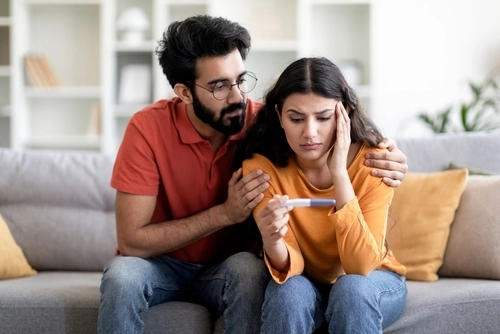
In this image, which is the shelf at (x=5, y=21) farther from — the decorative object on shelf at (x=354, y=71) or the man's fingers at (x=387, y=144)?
the man's fingers at (x=387, y=144)

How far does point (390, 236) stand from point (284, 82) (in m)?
0.75

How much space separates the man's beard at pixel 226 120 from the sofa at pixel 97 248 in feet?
1.76

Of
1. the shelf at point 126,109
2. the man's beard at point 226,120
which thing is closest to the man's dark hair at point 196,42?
the man's beard at point 226,120

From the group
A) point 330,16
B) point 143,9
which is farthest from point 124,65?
point 330,16

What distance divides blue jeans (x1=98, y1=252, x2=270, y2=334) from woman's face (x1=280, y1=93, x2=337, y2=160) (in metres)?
0.35

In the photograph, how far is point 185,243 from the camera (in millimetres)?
2059

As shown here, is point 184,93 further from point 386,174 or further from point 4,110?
point 4,110

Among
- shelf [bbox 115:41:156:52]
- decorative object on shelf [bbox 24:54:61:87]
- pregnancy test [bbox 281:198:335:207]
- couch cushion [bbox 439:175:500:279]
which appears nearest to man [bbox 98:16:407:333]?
pregnancy test [bbox 281:198:335:207]

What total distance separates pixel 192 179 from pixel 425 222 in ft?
2.60

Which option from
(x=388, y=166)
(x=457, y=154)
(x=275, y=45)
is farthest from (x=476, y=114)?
(x=388, y=166)

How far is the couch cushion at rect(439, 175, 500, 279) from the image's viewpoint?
2227 mm

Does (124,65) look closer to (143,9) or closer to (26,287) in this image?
(143,9)

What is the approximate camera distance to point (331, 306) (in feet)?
5.75

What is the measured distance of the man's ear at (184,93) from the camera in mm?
2189
